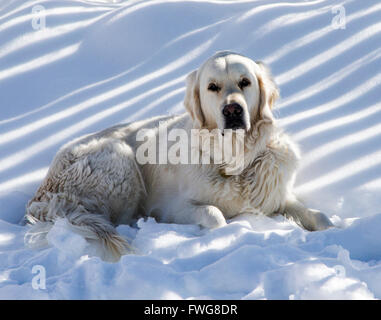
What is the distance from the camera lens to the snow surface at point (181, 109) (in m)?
2.47

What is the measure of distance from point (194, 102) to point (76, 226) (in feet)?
3.69

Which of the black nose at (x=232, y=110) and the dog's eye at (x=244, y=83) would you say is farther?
the dog's eye at (x=244, y=83)

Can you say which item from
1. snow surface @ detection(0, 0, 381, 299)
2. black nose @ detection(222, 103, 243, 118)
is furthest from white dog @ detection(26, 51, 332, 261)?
snow surface @ detection(0, 0, 381, 299)

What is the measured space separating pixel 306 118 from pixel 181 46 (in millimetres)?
2153

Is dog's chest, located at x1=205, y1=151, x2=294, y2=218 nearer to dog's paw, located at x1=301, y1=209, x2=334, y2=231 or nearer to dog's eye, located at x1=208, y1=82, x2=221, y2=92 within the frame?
dog's paw, located at x1=301, y1=209, x2=334, y2=231

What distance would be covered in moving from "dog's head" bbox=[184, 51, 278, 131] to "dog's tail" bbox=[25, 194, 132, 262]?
935 mm

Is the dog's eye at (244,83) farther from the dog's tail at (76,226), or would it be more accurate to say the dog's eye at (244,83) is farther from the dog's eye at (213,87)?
the dog's tail at (76,226)

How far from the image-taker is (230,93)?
3.33 m

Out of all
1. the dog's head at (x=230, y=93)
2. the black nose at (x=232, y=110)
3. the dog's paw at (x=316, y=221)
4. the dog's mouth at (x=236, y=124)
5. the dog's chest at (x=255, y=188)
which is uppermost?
the dog's head at (x=230, y=93)

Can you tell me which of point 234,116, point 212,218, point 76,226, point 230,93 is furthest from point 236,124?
point 76,226

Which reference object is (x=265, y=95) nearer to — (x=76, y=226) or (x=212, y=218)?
(x=212, y=218)

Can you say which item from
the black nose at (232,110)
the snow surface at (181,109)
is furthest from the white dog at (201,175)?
the snow surface at (181,109)

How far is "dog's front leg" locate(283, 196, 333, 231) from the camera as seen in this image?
3.30m
